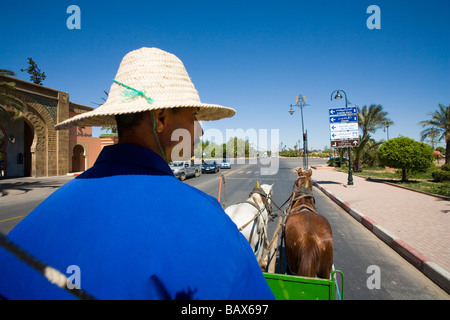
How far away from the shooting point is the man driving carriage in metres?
0.60

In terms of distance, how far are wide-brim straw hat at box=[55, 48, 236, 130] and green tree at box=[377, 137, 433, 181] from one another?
17700 mm

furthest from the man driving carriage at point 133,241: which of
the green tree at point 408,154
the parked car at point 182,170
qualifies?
the green tree at point 408,154

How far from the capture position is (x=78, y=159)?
998 inches

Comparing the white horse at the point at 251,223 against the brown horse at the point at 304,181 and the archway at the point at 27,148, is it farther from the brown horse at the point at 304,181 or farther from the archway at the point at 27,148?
the archway at the point at 27,148

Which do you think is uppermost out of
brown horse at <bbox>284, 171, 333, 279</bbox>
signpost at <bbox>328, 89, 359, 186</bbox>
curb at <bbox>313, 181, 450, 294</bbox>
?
signpost at <bbox>328, 89, 359, 186</bbox>

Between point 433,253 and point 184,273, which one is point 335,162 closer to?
point 433,253

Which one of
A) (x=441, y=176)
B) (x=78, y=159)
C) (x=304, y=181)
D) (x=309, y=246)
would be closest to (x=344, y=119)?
(x=441, y=176)

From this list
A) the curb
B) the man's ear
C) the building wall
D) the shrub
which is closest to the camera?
the man's ear

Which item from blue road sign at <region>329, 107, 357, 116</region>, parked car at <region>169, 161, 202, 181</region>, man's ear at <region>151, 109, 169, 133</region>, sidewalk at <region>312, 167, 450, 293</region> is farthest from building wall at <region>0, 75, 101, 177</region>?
man's ear at <region>151, 109, 169, 133</region>

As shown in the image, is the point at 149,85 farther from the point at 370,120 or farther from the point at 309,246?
the point at 370,120

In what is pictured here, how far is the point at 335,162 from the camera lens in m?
35.9

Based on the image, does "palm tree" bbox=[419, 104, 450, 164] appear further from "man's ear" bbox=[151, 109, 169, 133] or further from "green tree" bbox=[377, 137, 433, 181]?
"man's ear" bbox=[151, 109, 169, 133]

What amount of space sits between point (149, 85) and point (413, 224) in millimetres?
7869

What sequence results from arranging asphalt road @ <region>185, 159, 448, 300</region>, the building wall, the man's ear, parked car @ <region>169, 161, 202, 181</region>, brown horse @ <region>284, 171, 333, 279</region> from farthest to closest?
the building wall
parked car @ <region>169, 161, 202, 181</region>
asphalt road @ <region>185, 159, 448, 300</region>
brown horse @ <region>284, 171, 333, 279</region>
the man's ear
